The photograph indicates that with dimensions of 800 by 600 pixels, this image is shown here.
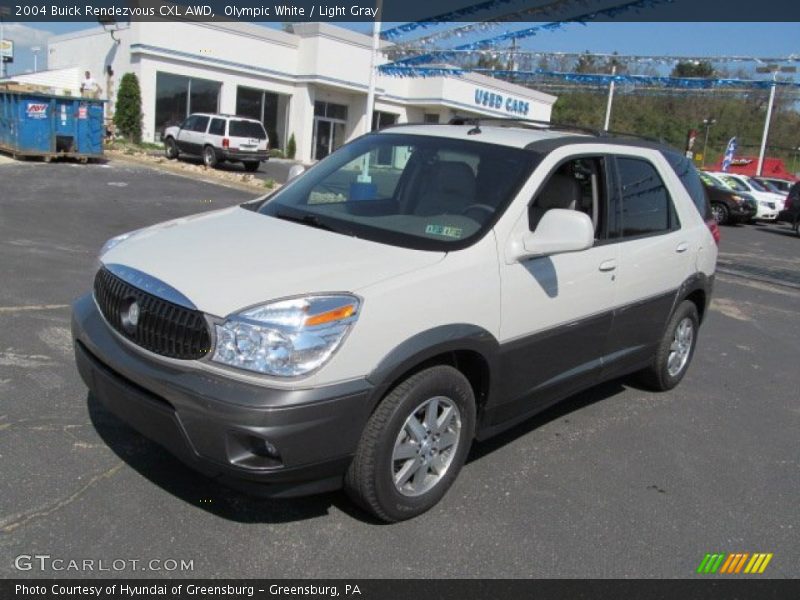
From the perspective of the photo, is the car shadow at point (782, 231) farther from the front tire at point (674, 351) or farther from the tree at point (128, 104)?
the tree at point (128, 104)

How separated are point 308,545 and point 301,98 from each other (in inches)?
1264

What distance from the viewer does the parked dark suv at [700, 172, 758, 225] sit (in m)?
23.2

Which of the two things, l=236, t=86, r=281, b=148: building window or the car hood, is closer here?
the car hood

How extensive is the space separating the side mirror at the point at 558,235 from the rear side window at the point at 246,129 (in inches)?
838

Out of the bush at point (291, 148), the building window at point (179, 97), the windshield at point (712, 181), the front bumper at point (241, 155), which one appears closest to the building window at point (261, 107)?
the bush at point (291, 148)

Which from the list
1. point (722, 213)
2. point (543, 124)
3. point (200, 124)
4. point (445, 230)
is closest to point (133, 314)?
point (445, 230)

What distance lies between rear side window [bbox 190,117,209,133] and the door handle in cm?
2163

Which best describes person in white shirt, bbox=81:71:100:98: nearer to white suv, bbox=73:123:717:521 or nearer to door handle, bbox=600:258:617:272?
white suv, bbox=73:123:717:521

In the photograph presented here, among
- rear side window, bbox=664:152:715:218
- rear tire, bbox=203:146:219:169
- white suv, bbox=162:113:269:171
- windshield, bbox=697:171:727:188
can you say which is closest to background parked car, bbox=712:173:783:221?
windshield, bbox=697:171:727:188

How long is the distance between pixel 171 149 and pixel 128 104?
3463 millimetres

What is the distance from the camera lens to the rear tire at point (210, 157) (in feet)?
77.5

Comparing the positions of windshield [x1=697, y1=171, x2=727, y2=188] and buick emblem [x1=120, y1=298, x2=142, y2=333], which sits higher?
windshield [x1=697, y1=171, x2=727, y2=188]

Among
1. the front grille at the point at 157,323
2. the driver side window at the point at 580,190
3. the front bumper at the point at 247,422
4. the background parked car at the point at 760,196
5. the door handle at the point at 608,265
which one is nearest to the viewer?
the front bumper at the point at 247,422

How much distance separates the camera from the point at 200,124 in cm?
2408
